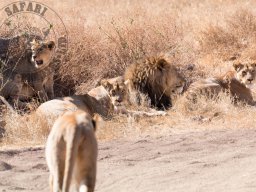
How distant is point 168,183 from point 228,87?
5558 mm

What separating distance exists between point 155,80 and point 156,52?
8.37 ft

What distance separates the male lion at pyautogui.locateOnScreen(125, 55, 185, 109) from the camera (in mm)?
11828

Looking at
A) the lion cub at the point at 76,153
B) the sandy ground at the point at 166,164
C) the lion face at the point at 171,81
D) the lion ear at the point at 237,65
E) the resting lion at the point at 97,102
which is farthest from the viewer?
the lion ear at the point at 237,65

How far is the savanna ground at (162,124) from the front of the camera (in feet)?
23.2

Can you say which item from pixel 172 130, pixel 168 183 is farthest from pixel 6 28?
pixel 168 183

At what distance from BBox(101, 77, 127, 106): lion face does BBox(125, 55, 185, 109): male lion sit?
0.76 m

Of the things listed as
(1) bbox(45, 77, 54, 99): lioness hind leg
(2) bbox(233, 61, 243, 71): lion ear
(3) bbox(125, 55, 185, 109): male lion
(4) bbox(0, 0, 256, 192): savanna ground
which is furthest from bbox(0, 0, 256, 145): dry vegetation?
(2) bbox(233, 61, 243, 71): lion ear

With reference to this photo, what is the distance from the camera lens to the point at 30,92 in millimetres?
12586

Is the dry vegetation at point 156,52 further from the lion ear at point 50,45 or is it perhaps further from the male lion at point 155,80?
the lion ear at point 50,45

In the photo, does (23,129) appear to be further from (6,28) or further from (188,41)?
(188,41)

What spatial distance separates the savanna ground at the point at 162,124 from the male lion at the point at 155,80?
1.67 ft

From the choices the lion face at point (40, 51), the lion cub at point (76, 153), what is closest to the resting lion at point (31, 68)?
the lion face at point (40, 51)

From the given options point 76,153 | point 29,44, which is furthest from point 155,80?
point 76,153

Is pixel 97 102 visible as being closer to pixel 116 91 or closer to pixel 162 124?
pixel 116 91
